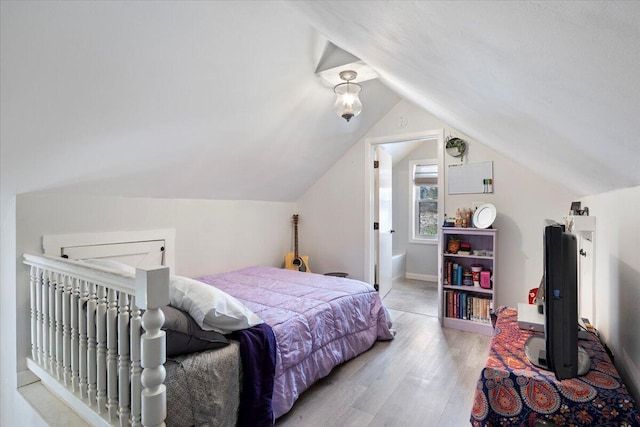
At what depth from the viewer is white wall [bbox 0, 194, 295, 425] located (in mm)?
2158

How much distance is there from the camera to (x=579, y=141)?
3.46ft

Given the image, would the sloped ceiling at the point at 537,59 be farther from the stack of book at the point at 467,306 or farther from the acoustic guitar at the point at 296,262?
the acoustic guitar at the point at 296,262

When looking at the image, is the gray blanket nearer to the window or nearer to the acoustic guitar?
the acoustic guitar

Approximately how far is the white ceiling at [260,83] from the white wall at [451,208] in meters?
0.82

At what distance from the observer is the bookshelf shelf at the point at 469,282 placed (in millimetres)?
3289

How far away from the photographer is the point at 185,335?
159 cm

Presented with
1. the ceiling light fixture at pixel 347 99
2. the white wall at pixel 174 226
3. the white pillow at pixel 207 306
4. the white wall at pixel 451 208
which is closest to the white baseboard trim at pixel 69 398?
the white wall at pixel 174 226

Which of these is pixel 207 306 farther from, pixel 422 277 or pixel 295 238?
pixel 422 277

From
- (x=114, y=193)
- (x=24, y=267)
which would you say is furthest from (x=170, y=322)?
(x=114, y=193)

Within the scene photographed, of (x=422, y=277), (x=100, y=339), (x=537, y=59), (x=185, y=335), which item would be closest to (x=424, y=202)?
(x=422, y=277)

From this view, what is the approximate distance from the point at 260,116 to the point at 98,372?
81.3 inches

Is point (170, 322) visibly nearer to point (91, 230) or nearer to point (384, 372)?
point (91, 230)

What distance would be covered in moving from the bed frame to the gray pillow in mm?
174

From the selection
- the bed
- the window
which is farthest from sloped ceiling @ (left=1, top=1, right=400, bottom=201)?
the window
